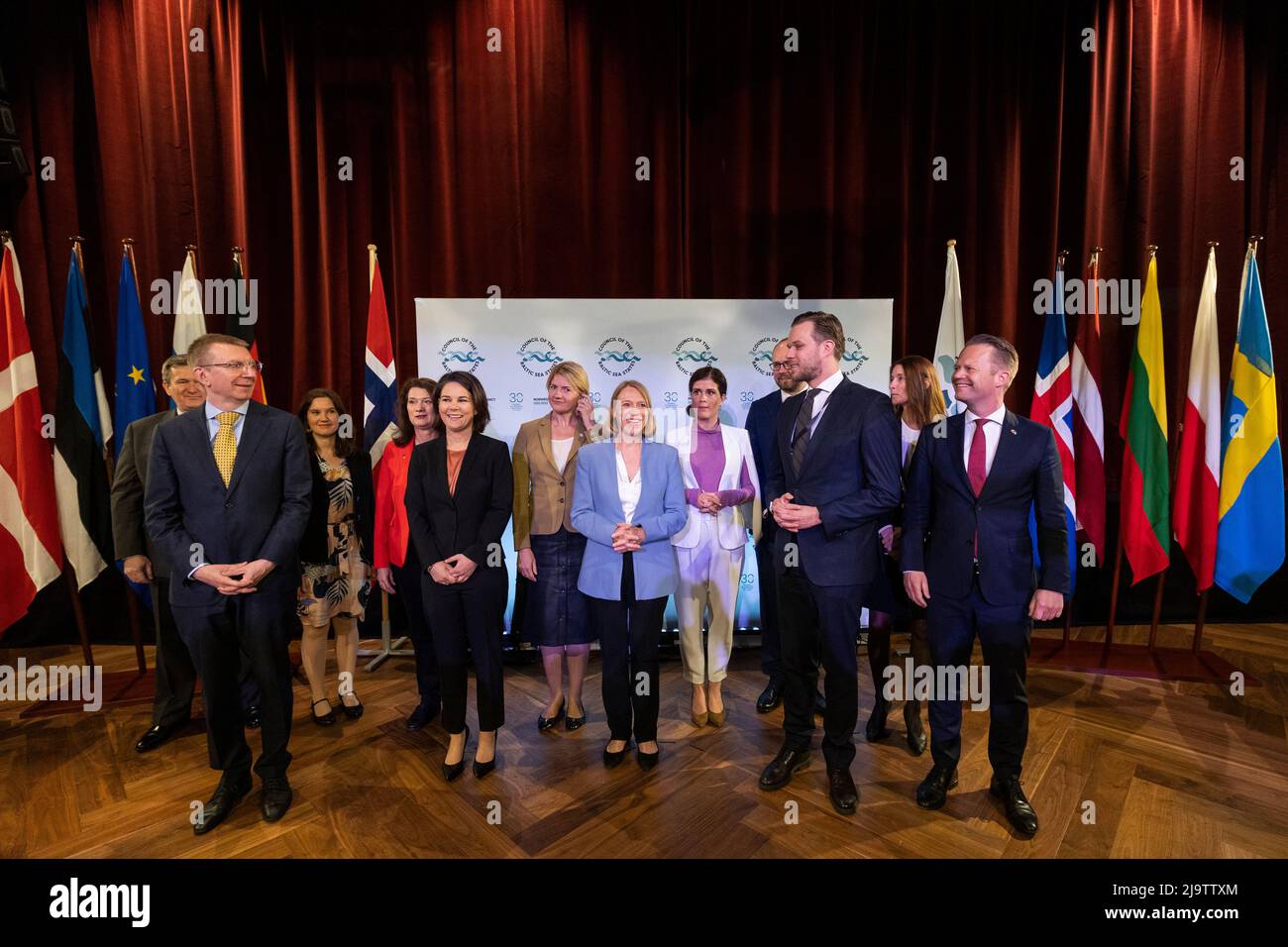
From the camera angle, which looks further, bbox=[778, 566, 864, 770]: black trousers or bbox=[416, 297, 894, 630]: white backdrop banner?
bbox=[416, 297, 894, 630]: white backdrop banner

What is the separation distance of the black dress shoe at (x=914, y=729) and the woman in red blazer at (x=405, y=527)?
2.22m

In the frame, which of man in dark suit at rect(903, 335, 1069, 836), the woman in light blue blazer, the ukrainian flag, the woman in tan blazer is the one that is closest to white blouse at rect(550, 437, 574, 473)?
the woman in tan blazer

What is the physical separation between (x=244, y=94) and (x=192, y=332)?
2.01 m

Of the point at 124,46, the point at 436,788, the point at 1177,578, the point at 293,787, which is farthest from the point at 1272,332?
the point at 124,46

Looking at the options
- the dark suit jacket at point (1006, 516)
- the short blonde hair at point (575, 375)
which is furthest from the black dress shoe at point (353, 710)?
the dark suit jacket at point (1006, 516)

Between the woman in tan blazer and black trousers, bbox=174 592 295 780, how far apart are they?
1.06m

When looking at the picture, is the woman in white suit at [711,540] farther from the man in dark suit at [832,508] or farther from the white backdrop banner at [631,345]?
the white backdrop banner at [631,345]

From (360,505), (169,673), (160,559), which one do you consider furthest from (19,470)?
(360,505)

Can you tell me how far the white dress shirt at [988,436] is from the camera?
227 centimetres

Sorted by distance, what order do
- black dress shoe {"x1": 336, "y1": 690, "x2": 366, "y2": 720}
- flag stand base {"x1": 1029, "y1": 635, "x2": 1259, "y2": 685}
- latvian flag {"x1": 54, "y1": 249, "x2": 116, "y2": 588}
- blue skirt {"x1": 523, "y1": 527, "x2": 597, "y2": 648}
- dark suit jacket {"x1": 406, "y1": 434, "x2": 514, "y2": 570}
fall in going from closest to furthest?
1. dark suit jacket {"x1": 406, "y1": 434, "x2": 514, "y2": 570}
2. blue skirt {"x1": 523, "y1": 527, "x2": 597, "y2": 648}
3. black dress shoe {"x1": 336, "y1": 690, "x2": 366, "y2": 720}
4. latvian flag {"x1": 54, "y1": 249, "x2": 116, "y2": 588}
5. flag stand base {"x1": 1029, "y1": 635, "x2": 1259, "y2": 685}

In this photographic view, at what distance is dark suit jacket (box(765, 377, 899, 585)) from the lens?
2.26 metres

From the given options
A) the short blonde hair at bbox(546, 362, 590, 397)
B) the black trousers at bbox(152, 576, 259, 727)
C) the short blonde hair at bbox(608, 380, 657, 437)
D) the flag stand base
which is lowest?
the flag stand base

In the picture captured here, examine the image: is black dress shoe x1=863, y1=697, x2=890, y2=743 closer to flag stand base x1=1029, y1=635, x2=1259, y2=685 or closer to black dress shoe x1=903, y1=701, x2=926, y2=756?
black dress shoe x1=903, y1=701, x2=926, y2=756
